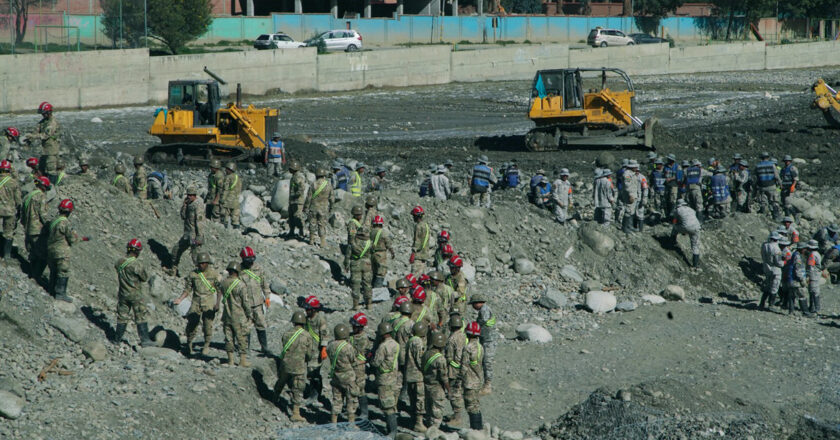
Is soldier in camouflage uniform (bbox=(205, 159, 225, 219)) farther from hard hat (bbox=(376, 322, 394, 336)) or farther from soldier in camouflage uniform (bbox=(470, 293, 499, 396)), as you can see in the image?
hard hat (bbox=(376, 322, 394, 336))

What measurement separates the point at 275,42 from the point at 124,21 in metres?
9.55

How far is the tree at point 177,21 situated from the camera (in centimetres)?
3995

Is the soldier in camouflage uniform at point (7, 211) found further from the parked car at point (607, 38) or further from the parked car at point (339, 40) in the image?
the parked car at point (607, 38)

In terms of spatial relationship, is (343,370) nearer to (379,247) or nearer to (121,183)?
(379,247)

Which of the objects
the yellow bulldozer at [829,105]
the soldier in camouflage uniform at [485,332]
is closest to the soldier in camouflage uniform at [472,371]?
the soldier in camouflage uniform at [485,332]

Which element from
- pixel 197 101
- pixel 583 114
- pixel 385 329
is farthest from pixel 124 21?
pixel 385 329

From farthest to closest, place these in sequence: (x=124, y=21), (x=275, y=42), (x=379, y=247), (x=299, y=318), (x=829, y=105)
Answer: (x=275, y=42) < (x=124, y=21) < (x=829, y=105) < (x=379, y=247) < (x=299, y=318)

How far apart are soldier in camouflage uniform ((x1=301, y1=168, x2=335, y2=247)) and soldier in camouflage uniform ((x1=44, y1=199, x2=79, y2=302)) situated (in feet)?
14.9

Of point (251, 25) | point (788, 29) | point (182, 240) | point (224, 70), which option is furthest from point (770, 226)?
point (788, 29)

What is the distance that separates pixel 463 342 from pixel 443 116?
24124 millimetres

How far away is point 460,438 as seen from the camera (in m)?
11.3

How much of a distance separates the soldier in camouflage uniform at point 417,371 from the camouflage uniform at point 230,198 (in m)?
6.71

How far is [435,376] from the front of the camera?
1116cm

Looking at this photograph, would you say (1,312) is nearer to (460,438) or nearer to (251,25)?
(460,438)
